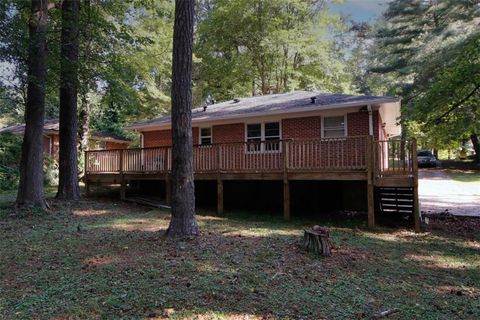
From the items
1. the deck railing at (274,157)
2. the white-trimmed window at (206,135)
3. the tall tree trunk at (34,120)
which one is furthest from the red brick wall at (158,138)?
the tall tree trunk at (34,120)

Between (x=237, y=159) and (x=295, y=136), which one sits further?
(x=295, y=136)

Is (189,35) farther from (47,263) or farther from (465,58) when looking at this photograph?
(465,58)

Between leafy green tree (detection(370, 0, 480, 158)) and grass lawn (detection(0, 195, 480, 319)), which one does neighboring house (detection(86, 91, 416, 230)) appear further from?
grass lawn (detection(0, 195, 480, 319))

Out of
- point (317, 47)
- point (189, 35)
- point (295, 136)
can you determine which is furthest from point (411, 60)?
point (189, 35)

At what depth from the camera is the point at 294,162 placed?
10.6 m

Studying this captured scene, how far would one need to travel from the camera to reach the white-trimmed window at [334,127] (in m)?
12.5

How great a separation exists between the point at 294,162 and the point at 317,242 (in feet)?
14.1

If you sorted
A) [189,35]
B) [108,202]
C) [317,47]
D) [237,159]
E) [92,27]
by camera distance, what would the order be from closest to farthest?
[189,35]
[237,159]
[92,27]
[108,202]
[317,47]

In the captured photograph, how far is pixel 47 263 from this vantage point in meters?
5.82

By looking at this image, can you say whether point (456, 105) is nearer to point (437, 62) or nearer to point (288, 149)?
point (288, 149)

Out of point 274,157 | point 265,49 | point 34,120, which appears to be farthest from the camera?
point 265,49

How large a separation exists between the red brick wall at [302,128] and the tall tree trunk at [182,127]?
6681mm

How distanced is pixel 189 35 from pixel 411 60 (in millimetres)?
21543

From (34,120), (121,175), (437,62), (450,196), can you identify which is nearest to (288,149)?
(121,175)
